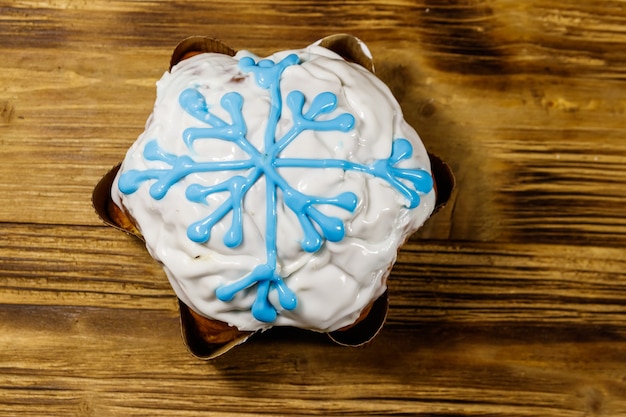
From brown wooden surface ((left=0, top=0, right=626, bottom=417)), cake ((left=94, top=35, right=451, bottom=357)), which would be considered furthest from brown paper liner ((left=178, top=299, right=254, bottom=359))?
brown wooden surface ((left=0, top=0, right=626, bottom=417))

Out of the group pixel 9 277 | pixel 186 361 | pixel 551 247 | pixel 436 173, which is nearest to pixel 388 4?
pixel 436 173

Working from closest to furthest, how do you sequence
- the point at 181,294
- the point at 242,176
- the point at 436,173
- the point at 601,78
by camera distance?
the point at 242,176 < the point at 181,294 < the point at 436,173 < the point at 601,78

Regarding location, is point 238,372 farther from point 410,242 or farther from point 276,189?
point 276,189

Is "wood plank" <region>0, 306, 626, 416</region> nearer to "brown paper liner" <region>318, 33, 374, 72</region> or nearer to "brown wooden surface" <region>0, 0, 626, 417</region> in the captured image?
"brown wooden surface" <region>0, 0, 626, 417</region>

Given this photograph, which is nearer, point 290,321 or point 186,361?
point 290,321

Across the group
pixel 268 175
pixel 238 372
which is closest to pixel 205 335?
pixel 238 372

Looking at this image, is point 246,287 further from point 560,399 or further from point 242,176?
point 560,399

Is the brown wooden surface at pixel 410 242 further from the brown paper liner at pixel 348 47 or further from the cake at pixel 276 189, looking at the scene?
the cake at pixel 276 189

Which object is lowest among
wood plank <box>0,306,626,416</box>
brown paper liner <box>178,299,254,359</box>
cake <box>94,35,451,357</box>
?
wood plank <box>0,306,626,416</box>
